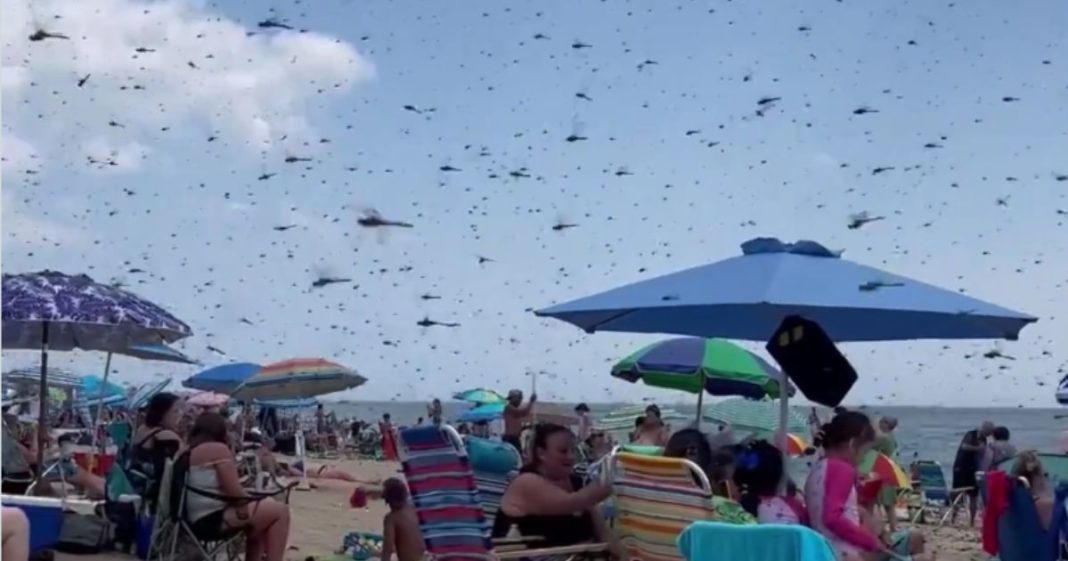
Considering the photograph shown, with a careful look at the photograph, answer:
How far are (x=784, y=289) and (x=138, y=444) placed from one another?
3.59 metres

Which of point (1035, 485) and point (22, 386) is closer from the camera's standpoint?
point (1035, 485)

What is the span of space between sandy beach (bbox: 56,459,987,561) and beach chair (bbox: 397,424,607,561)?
3329mm

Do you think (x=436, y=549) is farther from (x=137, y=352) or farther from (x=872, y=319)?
(x=137, y=352)

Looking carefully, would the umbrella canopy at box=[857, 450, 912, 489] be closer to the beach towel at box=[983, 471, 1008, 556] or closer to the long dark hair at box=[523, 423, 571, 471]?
the beach towel at box=[983, 471, 1008, 556]

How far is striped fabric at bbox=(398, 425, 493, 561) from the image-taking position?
4984mm

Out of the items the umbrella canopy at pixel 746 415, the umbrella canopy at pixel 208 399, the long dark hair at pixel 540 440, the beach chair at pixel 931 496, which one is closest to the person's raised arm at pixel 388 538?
the long dark hair at pixel 540 440

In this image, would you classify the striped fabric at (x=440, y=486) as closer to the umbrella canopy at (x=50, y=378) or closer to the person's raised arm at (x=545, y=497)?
the person's raised arm at (x=545, y=497)

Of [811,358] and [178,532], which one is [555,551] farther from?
[178,532]

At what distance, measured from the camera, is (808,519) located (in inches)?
193

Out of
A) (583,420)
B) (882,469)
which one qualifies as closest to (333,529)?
(882,469)

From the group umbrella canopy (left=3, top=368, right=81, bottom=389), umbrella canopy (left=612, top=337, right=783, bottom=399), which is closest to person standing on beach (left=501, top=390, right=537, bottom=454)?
umbrella canopy (left=612, top=337, right=783, bottom=399)

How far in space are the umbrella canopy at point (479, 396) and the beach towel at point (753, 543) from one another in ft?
78.0

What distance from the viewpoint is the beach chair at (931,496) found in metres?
14.1

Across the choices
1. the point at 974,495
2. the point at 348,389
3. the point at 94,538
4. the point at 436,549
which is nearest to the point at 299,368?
the point at 348,389
